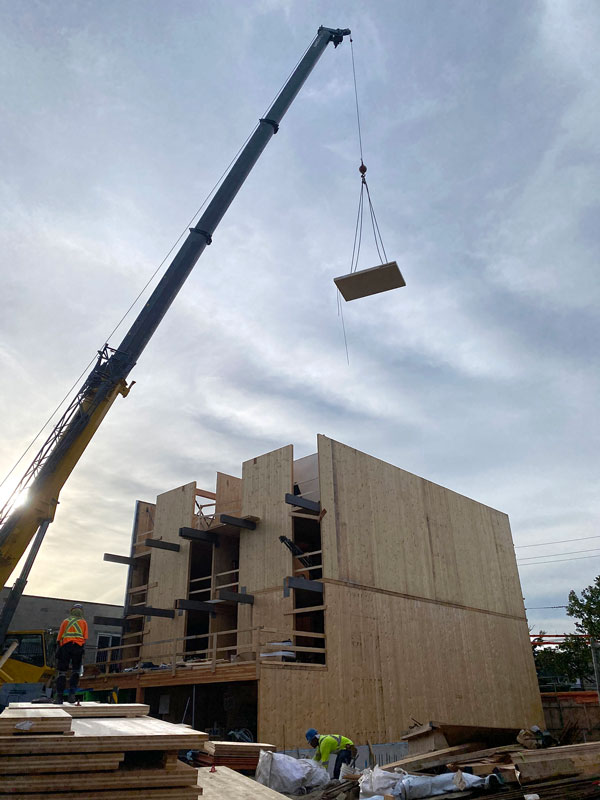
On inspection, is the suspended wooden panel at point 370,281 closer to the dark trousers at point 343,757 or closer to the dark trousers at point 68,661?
the dark trousers at point 68,661

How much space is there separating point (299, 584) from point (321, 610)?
191cm

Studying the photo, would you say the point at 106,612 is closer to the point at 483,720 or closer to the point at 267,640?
the point at 267,640

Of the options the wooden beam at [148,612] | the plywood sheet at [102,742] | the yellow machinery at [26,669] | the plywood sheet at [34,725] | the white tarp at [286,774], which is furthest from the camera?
the wooden beam at [148,612]

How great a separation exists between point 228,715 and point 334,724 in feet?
13.9

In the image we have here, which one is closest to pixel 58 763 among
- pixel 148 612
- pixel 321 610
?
pixel 321 610

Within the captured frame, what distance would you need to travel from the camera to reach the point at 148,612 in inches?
850

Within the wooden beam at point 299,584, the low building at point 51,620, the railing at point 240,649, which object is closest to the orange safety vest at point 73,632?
the railing at point 240,649

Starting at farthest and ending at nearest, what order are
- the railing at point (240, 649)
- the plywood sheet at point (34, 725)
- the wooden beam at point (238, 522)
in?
1. the wooden beam at point (238, 522)
2. the railing at point (240, 649)
3. the plywood sheet at point (34, 725)

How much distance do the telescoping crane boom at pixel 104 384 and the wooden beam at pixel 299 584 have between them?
25.3ft

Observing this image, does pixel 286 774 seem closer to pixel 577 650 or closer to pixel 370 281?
pixel 370 281

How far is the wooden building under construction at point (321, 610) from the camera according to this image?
17.4 m

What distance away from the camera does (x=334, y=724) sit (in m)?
16.7

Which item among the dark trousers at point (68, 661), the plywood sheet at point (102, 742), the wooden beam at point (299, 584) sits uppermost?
the wooden beam at point (299, 584)

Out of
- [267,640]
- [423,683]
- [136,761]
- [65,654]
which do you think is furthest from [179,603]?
Result: [136,761]
